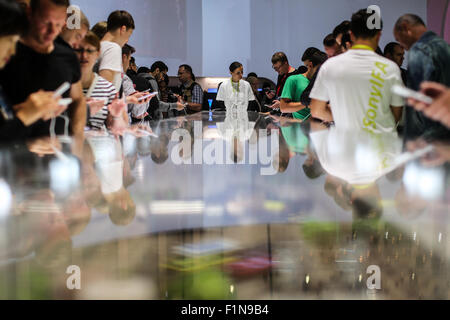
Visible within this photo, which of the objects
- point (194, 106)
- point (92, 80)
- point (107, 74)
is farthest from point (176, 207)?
point (194, 106)

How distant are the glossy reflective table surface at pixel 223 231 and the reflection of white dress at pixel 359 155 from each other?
0.04 feet

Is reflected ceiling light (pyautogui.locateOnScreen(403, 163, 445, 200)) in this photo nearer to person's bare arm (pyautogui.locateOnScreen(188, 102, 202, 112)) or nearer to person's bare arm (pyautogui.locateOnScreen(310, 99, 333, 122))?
person's bare arm (pyautogui.locateOnScreen(310, 99, 333, 122))

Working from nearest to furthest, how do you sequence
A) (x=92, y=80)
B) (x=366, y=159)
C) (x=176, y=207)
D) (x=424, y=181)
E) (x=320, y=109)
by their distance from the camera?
(x=176, y=207)
(x=424, y=181)
(x=366, y=159)
(x=320, y=109)
(x=92, y=80)

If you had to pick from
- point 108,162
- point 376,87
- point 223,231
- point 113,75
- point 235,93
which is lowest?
point 223,231

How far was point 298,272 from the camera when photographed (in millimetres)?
696

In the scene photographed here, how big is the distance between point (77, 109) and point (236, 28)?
767cm

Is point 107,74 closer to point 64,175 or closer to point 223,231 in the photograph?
point 64,175

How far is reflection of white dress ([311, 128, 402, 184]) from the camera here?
48.3 inches

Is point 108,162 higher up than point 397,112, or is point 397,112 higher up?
point 397,112

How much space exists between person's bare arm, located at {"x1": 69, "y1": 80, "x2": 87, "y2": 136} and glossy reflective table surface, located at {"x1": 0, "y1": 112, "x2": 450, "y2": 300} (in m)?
0.28

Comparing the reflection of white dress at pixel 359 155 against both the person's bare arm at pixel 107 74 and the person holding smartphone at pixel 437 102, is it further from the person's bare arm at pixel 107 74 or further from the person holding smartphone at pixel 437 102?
the person's bare arm at pixel 107 74

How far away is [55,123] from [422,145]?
137cm

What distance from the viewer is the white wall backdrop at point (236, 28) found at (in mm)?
7781

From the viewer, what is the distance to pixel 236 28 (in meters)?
8.88
